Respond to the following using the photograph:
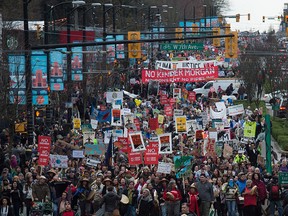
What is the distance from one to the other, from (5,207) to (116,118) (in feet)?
48.3

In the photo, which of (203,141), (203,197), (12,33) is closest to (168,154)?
(203,141)

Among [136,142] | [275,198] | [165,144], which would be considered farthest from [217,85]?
[275,198]

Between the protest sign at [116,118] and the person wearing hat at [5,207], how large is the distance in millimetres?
14061

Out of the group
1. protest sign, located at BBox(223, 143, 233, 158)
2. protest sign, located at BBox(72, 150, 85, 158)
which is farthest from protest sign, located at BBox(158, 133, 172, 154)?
protest sign, located at BBox(223, 143, 233, 158)

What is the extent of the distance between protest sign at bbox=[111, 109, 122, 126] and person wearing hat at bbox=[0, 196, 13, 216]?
14061 mm

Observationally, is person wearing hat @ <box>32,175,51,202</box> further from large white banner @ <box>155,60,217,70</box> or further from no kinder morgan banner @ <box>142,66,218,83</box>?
large white banner @ <box>155,60,217,70</box>

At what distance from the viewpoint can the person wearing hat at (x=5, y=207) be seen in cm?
2528

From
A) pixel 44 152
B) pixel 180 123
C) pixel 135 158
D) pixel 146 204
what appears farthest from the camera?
pixel 180 123

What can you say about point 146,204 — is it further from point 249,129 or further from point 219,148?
point 249,129

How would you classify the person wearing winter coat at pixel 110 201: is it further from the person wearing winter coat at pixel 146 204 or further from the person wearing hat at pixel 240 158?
the person wearing hat at pixel 240 158

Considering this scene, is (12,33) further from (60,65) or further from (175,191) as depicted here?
(175,191)

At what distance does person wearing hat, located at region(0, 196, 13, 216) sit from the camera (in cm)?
2528

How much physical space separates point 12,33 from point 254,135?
25882mm

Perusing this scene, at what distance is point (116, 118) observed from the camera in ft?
131
